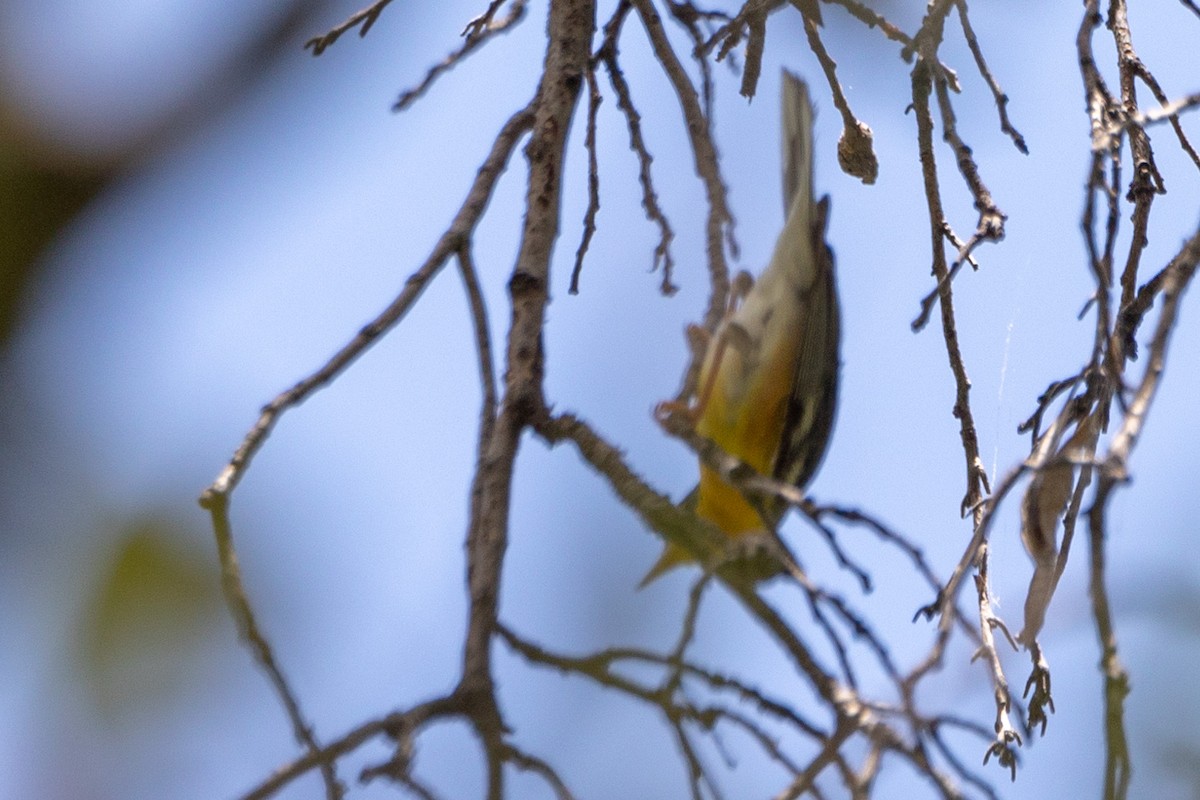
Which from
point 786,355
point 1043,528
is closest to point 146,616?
point 1043,528

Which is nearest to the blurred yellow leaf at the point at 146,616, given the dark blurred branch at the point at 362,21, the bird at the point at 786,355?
the dark blurred branch at the point at 362,21

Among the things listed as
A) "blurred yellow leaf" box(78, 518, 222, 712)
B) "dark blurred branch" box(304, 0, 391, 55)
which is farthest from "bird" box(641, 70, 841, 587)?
"blurred yellow leaf" box(78, 518, 222, 712)

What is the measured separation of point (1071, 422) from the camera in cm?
272

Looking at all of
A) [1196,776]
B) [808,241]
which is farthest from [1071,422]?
[808,241]

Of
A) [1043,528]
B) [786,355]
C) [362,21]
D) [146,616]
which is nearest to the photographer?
[146,616]

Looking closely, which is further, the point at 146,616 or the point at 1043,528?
the point at 1043,528

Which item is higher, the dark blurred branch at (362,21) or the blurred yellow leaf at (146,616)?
the dark blurred branch at (362,21)

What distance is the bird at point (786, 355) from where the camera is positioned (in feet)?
14.2

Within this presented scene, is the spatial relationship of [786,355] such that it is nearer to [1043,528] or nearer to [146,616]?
[1043,528]

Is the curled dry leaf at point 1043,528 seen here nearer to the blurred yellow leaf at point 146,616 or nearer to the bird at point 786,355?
the blurred yellow leaf at point 146,616

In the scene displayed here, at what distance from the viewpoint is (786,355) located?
4.43m

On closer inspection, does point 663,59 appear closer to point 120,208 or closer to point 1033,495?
point 1033,495

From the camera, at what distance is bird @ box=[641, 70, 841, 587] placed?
4328 millimetres

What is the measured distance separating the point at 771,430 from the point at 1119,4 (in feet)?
6.16
